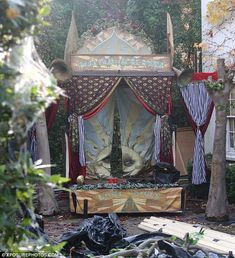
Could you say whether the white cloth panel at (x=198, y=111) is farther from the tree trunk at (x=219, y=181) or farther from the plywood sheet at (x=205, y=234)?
the plywood sheet at (x=205, y=234)

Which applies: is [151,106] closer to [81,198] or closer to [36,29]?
[81,198]

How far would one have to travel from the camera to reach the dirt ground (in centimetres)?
944

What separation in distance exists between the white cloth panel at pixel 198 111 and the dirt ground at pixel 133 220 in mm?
838

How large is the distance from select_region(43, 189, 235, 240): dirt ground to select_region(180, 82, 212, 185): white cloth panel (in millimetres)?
838

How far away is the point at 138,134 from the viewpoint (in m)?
13.8

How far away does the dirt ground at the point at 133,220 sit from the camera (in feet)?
31.0

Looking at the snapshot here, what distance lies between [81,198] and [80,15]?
8045 millimetres

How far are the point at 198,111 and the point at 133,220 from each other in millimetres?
3264

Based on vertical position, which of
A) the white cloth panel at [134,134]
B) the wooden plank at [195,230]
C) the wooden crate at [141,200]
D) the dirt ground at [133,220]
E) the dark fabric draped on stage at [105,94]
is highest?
the dark fabric draped on stage at [105,94]

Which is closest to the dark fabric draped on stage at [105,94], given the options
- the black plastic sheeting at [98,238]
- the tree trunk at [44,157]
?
the tree trunk at [44,157]

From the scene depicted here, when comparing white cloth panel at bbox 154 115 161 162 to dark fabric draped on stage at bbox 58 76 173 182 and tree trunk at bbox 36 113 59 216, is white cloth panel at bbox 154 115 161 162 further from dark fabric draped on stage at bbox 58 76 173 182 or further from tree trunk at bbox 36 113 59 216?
tree trunk at bbox 36 113 59 216

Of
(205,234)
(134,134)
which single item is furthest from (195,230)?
(134,134)

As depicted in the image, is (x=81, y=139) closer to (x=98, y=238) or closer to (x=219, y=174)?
(x=219, y=174)

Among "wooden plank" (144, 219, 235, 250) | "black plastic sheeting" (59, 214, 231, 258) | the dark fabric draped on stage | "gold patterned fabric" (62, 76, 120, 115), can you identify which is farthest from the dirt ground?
"gold patterned fabric" (62, 76, 120, 115)
